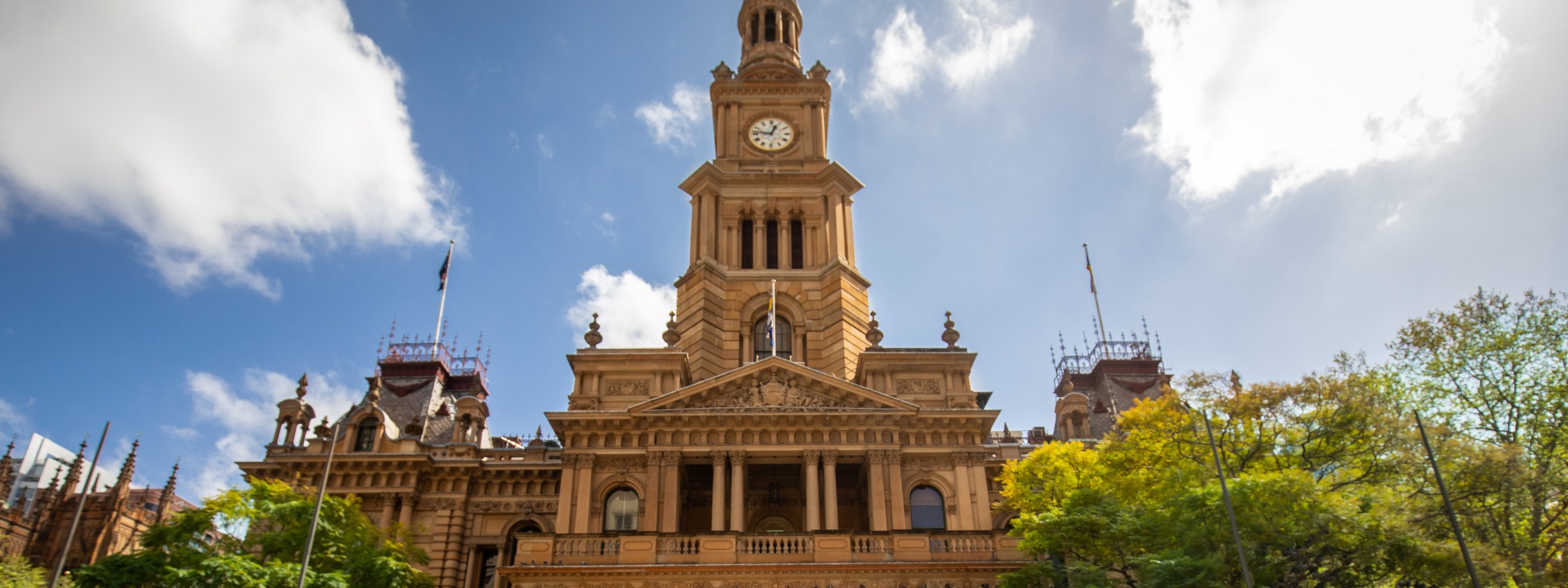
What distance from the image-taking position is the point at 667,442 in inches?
1340

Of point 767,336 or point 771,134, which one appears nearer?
point 767,336

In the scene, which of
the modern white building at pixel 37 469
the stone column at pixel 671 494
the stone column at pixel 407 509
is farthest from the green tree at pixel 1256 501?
the modern white building at pixel 37 469

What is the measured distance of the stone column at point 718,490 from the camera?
3262 cm

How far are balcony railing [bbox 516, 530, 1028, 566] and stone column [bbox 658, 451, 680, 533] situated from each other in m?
2.22

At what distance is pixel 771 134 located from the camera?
4900cm

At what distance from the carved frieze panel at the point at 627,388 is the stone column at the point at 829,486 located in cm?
741

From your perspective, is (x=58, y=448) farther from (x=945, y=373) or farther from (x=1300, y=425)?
(x=1300, y=425)

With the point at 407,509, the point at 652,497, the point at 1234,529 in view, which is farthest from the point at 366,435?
the point at 1234,529

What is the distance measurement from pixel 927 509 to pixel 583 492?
12.2 metres

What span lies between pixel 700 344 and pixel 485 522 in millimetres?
11020

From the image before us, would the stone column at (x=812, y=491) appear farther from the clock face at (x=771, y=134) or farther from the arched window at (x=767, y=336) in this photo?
the clock face at (x=771, y=134)

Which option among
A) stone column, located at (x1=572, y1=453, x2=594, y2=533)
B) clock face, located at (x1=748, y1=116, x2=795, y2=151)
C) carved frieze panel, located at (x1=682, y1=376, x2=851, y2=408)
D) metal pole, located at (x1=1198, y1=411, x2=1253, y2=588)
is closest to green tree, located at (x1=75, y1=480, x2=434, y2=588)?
stone column, located at (x1=572, y1=453, x2=594, y2=533)

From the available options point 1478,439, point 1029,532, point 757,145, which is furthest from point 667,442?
point 1478,439

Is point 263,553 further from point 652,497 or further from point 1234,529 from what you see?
point 1234,529
